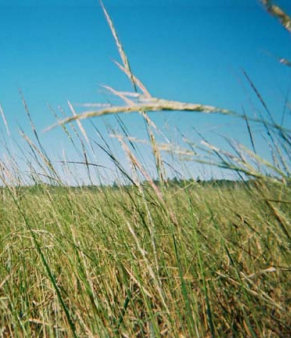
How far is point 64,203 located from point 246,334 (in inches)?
48.0

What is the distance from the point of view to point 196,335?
3.14ft

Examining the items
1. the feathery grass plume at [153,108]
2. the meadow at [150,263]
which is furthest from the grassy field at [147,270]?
the feathery grass plume at [153,108]

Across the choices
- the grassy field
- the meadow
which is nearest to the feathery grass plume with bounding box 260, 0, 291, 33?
the meadow

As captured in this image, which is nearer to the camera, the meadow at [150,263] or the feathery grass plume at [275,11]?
the feathery grass plume at [275,11]

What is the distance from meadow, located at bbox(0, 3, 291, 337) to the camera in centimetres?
96

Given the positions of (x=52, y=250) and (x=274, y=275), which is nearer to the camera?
(x=274, y=275)

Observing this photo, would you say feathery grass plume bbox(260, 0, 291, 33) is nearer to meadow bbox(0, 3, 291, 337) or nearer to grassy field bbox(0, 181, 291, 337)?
meadow bbox(0, 3, 291, 337)

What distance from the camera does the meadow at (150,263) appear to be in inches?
37.8

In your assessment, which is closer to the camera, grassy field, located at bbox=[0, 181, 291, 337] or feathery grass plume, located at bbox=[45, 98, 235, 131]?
feathery grass plume, located at bbox=[45, 98, 235, 131]

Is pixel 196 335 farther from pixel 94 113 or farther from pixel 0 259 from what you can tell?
pixel 0 259

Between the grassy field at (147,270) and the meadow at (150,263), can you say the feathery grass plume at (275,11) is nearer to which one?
the meadow at (150,263)

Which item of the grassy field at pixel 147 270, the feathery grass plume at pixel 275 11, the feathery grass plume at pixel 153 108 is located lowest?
the grassy field at pixel 147 270

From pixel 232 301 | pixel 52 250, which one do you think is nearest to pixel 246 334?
pixel 232 301

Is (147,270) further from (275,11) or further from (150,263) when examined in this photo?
(275,11)
